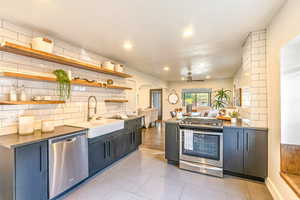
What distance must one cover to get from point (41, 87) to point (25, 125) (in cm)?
68

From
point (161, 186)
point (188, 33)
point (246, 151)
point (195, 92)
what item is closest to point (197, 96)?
point (195, 92)

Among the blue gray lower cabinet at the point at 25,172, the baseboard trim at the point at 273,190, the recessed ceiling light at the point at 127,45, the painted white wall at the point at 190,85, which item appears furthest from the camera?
the painted white wall at the point at 190,85

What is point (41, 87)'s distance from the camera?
224 centimetres

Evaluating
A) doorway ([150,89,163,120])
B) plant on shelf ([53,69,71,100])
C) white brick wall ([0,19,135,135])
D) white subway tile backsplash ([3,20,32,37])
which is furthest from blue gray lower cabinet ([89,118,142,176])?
doorway ([150,89,163,120])

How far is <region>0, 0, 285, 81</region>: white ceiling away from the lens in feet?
5.19

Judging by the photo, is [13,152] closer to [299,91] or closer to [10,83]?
[10,83]

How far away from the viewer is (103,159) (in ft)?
8.25

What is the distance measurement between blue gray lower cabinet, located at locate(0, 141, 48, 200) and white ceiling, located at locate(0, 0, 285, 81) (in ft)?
5.48

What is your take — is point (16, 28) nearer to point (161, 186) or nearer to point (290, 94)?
point (161, 186)

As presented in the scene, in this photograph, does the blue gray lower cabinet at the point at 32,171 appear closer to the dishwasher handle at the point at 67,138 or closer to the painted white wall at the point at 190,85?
the dishwasher handle at the point at 67,138

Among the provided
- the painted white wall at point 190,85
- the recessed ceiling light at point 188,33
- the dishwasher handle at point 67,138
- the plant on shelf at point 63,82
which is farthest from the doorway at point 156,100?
the dishwasher handle at point 67,138

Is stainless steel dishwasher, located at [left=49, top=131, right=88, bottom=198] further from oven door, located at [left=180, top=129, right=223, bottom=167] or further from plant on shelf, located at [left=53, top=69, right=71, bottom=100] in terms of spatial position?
oven door, located at [left=180, top=129, right=223, bottom=167]

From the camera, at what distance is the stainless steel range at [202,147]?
7.83 feet

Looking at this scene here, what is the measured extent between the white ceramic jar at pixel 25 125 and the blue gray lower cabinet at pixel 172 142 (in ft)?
7.52
